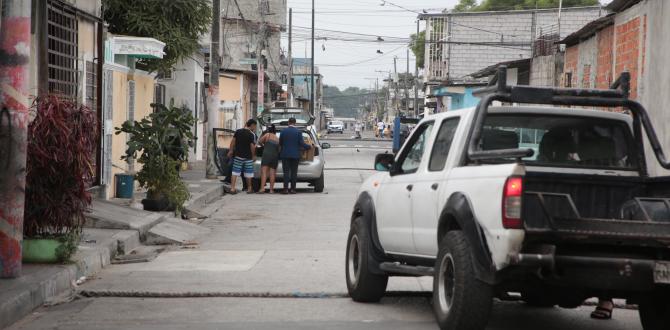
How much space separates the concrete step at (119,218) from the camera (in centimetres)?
1452

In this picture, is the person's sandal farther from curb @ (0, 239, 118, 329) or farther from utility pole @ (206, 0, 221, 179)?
utility pole @ (206, 0, 221, 179)

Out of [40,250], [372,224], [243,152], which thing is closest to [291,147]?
[243,152]

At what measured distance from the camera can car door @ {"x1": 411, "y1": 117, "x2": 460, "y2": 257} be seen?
8.17 meters

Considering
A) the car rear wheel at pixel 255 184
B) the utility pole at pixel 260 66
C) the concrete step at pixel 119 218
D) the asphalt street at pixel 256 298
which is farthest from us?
the utility pole at pixel 260 66

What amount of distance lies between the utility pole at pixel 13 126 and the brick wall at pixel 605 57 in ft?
58.8

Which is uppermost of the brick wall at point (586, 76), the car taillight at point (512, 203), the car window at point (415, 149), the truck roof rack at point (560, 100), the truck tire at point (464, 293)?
the brick wall at point (586, 76)

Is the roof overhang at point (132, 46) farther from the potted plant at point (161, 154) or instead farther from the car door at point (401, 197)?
the car door at point (401, 197)

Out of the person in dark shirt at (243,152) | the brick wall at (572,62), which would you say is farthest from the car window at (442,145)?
the brick wall at (572,62)

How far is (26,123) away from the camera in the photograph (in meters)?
9.58

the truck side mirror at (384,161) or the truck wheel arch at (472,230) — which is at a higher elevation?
the truck side mirror at (384,161)

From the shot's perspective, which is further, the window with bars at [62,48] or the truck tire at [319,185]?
the truck tire at [319,185]

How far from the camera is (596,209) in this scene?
785cm

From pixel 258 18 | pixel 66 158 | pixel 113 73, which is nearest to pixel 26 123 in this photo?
pixel 66 158

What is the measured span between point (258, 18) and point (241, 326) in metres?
70.1
